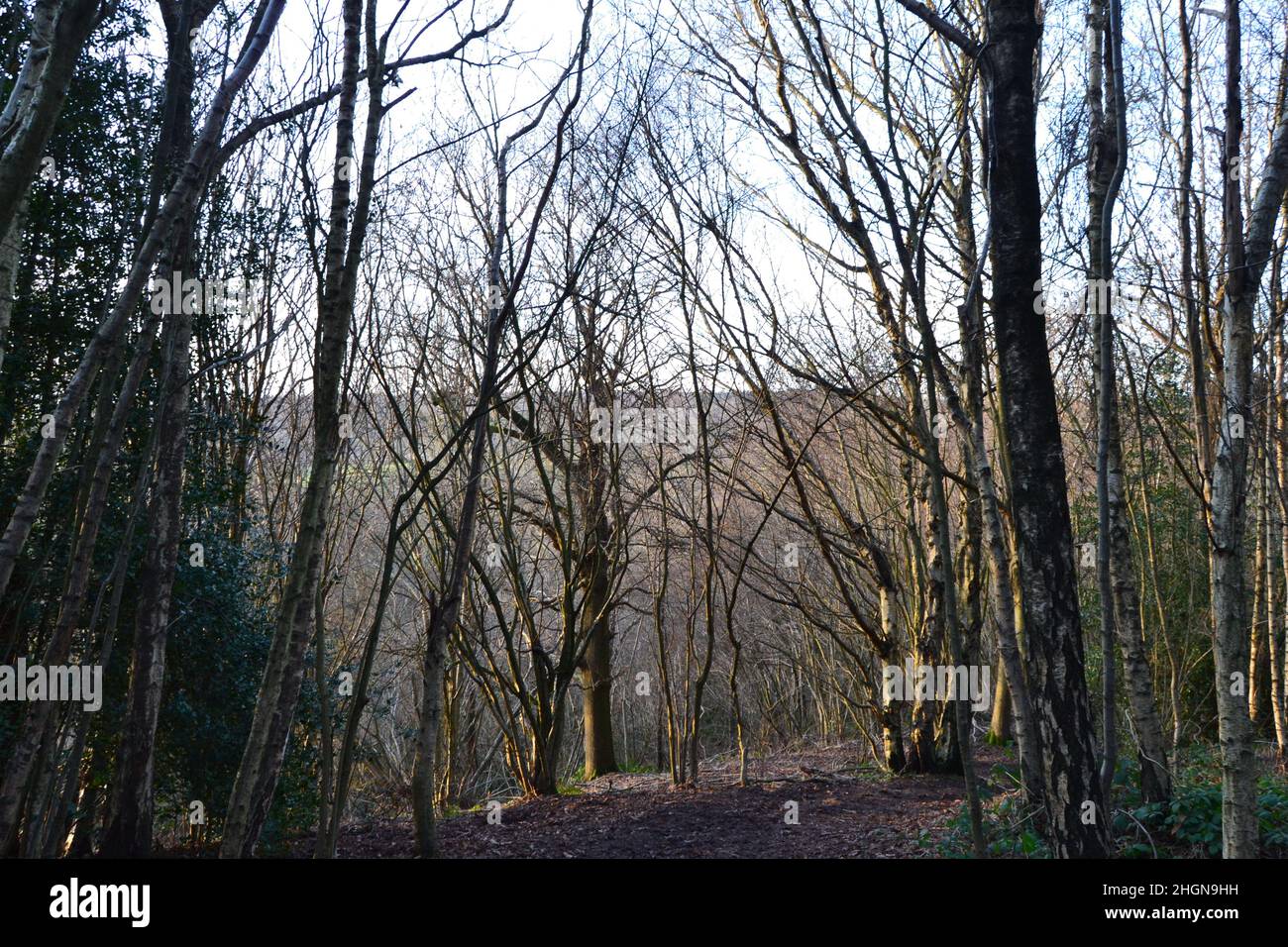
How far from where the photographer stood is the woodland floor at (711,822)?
5805 mm

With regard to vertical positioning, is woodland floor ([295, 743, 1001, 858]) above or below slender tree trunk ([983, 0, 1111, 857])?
below

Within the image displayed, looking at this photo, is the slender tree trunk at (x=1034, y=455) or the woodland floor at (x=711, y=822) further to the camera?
the woodland floor at (x=711, y=822)

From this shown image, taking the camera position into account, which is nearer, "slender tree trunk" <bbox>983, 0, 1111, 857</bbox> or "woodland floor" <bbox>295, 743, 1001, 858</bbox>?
"slender tree trunk" <bbox>983, 0, 1111, 857</bbox>

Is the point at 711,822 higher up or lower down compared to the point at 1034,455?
lower down

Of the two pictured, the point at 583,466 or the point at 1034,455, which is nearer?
the point at 1034,455

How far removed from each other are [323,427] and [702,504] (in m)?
5.72

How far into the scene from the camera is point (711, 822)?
6598 mm

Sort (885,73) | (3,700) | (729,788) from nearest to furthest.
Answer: (885,73) → (3,700) → (729,788)

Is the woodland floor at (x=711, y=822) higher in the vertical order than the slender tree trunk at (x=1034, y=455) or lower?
lower

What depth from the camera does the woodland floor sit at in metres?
5.80
